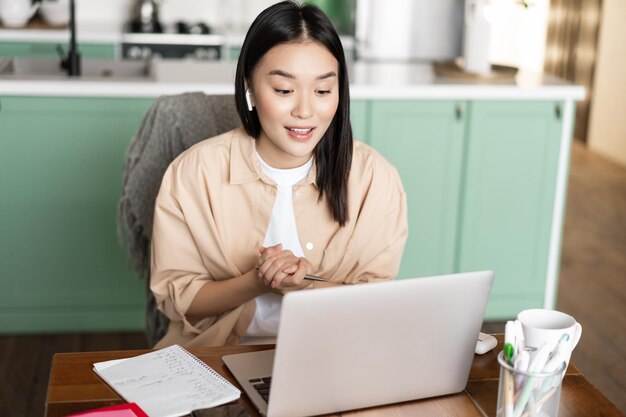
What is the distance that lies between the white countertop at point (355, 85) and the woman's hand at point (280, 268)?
1.57 metres

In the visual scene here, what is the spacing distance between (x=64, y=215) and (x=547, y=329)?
2230mm

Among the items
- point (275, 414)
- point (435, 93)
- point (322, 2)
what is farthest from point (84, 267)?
point (322, 2)

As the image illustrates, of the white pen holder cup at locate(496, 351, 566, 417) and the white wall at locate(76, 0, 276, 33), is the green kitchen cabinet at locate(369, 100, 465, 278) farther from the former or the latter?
the white wall at locate(76, 0, 276, 33)

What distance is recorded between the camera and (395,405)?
1395 mm

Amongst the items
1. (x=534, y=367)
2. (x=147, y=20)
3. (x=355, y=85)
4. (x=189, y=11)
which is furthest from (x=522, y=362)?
(x=189, y=11)

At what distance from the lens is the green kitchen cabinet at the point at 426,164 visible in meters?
3.29

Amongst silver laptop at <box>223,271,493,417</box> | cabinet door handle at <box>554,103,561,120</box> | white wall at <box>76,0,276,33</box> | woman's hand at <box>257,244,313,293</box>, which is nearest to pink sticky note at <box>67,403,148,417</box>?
silver laptop at <box>223,271,493,417</box>

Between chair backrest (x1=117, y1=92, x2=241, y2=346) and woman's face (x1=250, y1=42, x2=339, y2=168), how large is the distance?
0.46m

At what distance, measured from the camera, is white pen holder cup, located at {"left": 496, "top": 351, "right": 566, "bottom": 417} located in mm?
1244

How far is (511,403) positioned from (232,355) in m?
0.48

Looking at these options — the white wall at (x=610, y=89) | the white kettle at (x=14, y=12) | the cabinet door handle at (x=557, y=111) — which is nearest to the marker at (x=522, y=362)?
the cabinet door handle at (x=557, y=111)

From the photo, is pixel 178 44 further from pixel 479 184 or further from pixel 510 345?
pixel 510 345

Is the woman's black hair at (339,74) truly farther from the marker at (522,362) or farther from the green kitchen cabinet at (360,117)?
the green kitchen cabinet at (360,117)

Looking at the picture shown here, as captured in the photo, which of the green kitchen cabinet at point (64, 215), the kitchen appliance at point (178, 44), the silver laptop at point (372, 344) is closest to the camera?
the silver laptop at point (372, 344)
